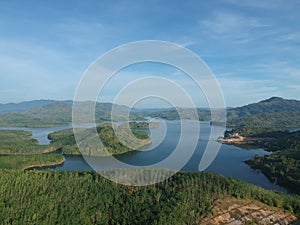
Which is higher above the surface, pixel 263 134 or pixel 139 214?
pixel 263 134

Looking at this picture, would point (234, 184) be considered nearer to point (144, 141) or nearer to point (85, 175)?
point (85, 175)

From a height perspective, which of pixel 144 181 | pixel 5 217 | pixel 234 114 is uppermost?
pixel 234 114

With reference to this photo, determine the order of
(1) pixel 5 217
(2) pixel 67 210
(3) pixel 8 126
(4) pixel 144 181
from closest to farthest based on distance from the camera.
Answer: (1) pixel 5 217
(2) pixel 67 210
(4) pixel 144 181
(3) pixel 8 126

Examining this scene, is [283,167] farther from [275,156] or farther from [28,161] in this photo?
[28,161]

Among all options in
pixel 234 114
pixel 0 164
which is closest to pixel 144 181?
pixel 0 164

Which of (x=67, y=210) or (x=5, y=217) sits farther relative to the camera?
(x=67, y=210)

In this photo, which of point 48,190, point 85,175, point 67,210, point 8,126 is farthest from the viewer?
point 8,126

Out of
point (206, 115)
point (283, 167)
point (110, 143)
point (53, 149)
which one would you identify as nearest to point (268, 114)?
point (206, 115)
